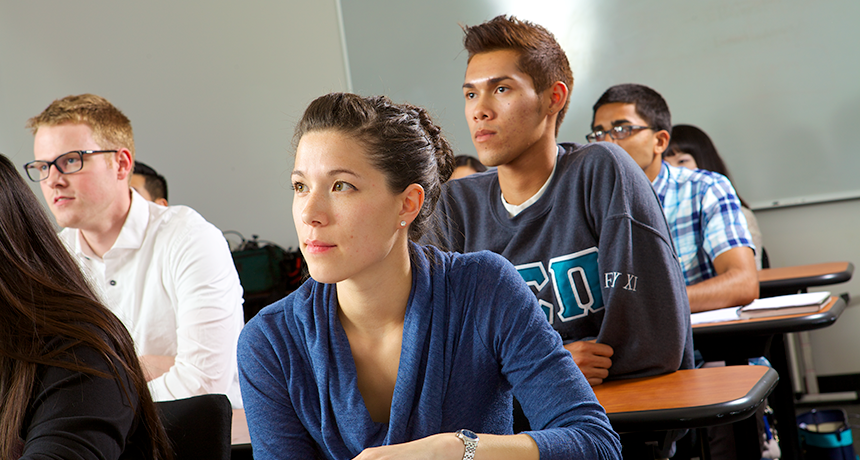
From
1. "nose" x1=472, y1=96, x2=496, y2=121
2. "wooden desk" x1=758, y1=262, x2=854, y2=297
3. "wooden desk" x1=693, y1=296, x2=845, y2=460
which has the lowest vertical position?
"wooden desk" x1=758, y1=262, x2=854, y2=297

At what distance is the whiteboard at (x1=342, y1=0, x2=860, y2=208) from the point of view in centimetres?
349

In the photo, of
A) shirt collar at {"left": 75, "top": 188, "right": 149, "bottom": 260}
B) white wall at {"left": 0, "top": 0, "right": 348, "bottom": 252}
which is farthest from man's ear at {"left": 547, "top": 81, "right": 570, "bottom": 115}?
white wall at {"left": 0, "top": 0, "right": 348, "bottom": 252}

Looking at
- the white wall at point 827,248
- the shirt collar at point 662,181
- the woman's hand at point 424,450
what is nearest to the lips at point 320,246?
the woman's hand at point 424,450

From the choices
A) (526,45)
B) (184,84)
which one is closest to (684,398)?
(526,45)

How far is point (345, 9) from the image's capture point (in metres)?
4.38

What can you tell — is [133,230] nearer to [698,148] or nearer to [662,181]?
[662,181]

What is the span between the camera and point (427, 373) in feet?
3.42

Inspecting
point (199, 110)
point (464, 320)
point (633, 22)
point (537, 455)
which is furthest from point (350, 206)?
point (199, 110)

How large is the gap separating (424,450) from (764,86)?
3420mm

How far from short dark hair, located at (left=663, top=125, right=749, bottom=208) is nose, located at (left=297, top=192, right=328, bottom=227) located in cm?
286

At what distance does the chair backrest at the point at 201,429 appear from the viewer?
1.12m

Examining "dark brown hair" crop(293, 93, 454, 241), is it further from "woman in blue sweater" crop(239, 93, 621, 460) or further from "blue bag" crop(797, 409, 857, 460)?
"blue bag" crop(797, 409, 857, 460)

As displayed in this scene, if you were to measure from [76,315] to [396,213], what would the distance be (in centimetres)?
54

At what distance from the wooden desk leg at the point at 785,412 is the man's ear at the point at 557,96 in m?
Answer: 1.23
